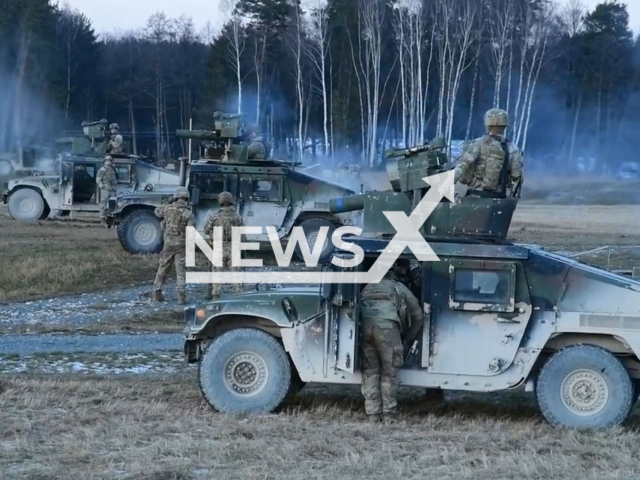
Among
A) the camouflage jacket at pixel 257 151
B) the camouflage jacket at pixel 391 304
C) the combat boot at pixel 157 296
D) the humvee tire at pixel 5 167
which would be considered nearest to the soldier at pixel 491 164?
the camouflage jacket at pixel 391 304

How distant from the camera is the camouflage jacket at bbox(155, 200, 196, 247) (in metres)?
15.0

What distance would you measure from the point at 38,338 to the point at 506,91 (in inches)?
1316

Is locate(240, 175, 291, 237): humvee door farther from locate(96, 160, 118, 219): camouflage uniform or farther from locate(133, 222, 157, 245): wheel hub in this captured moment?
locate(96, 160, 118, 219): camouflage uniform

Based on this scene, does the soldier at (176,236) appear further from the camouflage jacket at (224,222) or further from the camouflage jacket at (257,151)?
the camouflage jacket at (257,151)

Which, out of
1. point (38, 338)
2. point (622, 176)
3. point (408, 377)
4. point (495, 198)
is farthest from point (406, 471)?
point (622, 176)

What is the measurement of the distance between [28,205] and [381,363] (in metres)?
18.2

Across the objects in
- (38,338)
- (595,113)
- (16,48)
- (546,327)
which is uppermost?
(16,48)

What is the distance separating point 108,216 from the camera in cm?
2036

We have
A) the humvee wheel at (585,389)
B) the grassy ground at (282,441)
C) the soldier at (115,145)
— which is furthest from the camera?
the soldier at (115,145)

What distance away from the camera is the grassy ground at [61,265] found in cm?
1582

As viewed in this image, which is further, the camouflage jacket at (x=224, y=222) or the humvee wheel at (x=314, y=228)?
the humvee wheel at (x=314, y=228)

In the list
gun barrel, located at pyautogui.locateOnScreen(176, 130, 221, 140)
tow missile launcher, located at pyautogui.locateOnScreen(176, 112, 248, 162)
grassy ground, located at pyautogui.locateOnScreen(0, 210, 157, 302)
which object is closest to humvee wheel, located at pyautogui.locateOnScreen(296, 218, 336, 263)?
tow missile launcher, located at pyautogui.locateOnScreen(176, 112, 248, 162)

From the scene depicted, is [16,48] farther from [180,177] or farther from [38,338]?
[38,338]

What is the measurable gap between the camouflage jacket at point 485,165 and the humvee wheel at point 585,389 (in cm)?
149
